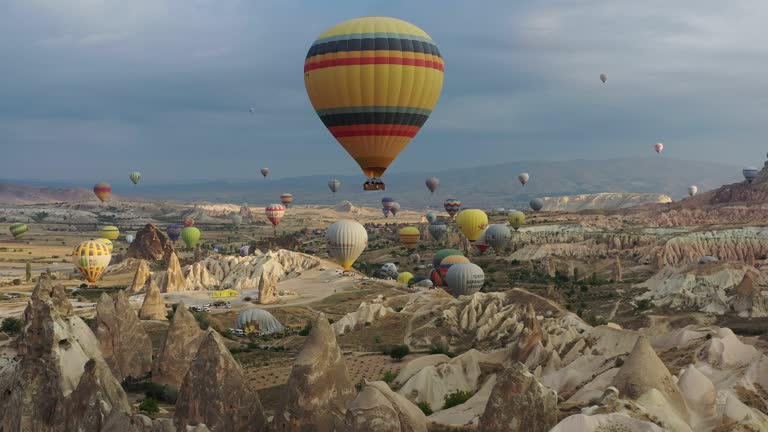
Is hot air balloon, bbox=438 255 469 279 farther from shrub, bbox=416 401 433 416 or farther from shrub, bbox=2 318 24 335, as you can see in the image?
shrub, bbox=416 401 433 416

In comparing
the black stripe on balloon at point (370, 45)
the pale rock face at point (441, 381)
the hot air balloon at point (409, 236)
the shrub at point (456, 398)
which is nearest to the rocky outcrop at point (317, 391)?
the shrub at point (456, 398)

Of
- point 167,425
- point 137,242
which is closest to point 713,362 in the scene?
point 167,425

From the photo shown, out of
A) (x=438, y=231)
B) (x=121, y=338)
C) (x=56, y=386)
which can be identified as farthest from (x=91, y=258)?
(x=438, y=231)

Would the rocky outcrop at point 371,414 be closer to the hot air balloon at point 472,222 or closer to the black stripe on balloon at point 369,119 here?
the black stripe on balloon at point 369,119

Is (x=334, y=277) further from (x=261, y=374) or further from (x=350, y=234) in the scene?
(x=261, y=374)

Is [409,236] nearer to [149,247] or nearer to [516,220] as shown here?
[516,220]

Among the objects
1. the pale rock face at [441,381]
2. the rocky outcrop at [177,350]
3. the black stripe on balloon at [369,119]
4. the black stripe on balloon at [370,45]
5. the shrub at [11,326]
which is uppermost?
the black stripe on balloon at [370,45]
